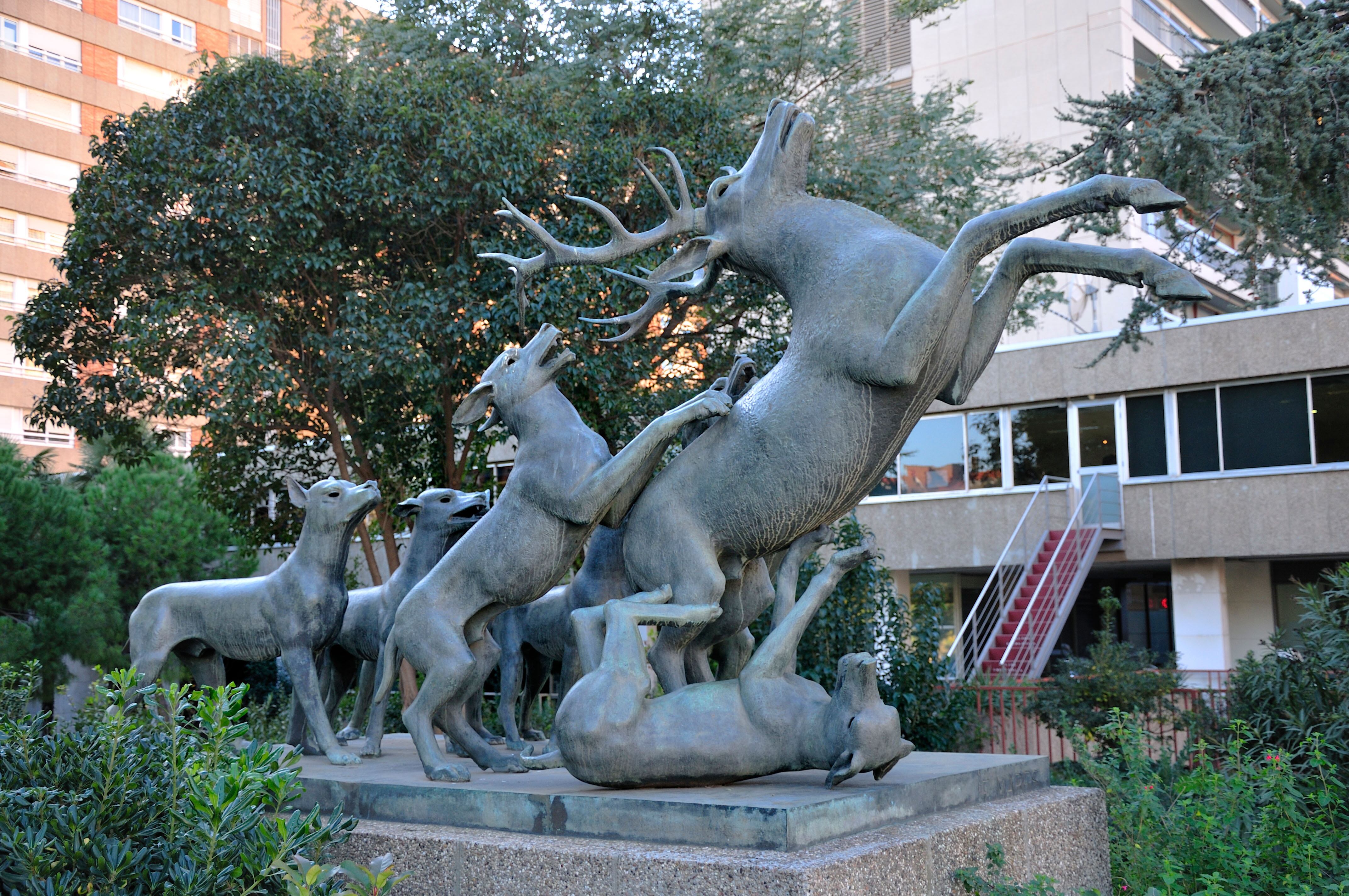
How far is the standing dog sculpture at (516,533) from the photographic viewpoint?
406 cm

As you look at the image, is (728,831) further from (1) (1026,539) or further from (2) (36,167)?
(2) (36,167)

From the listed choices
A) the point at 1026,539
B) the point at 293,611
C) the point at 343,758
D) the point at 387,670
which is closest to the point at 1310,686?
the point at 387,670

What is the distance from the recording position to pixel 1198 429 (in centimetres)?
1889

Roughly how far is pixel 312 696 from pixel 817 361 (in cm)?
255

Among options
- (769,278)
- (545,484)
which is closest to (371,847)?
(545,484)

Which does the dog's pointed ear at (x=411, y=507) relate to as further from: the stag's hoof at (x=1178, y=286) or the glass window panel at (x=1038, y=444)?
the glass window panel at (x=1038, y=444)

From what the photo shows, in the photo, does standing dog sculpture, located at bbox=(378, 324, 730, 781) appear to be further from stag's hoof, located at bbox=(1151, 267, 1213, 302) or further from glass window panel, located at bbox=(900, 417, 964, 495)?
glass window panel, located at bbox=(900, 417, 964, 495)

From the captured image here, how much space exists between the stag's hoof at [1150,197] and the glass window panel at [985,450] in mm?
17533

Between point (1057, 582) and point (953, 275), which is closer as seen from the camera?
point (953, 275)

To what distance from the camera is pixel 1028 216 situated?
3621mm

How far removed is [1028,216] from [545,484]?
183cm

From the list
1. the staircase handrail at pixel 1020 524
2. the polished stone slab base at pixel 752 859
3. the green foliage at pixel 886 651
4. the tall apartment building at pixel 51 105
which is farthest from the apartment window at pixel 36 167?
the polished stone slab base at pixel 752 859

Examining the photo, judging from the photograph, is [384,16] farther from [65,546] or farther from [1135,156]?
[1135,156]

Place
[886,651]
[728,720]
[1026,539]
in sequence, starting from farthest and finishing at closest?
[1026,539], [886,651], [728,720]
